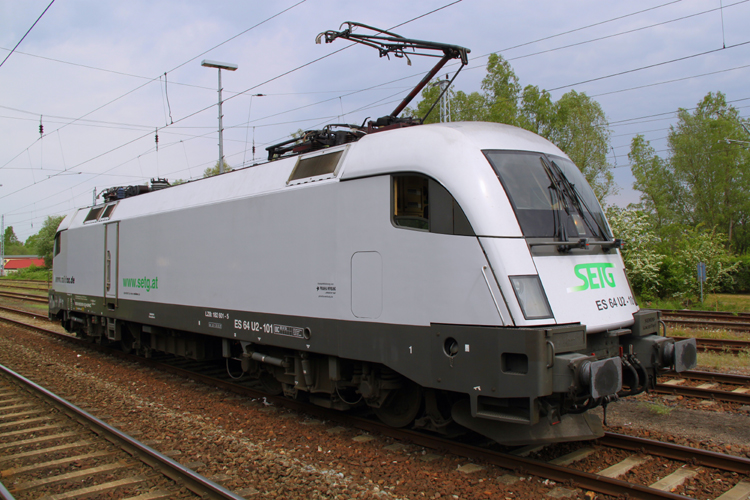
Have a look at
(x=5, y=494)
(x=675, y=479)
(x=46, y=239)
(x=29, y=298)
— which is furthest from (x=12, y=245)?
(x=675, y=479)

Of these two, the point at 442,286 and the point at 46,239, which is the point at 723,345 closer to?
the point at 442,286

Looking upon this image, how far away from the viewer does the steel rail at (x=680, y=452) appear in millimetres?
4855

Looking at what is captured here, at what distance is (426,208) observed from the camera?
17.8 ft

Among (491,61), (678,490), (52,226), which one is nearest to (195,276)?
(678,490)

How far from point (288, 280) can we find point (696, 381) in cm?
685

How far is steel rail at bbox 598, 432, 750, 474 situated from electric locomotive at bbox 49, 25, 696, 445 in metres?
0.50

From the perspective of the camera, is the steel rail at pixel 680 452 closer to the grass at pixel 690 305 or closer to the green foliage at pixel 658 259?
the grass at pixel 690 305

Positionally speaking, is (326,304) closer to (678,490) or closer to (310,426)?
(310,426)

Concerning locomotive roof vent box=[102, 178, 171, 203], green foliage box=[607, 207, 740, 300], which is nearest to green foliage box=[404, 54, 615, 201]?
green foliage box=[607, 207, 740, 300]

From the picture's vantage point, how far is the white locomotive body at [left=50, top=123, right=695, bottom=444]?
470 cm

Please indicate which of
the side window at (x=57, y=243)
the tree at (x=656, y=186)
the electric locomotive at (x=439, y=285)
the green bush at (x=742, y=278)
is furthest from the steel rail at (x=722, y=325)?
the tree at (x=656, y=186)

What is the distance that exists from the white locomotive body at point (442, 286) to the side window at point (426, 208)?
0.05 ft

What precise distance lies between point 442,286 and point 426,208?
88cm

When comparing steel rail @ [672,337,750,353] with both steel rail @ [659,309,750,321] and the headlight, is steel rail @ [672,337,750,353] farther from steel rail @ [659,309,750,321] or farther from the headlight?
the headlight
